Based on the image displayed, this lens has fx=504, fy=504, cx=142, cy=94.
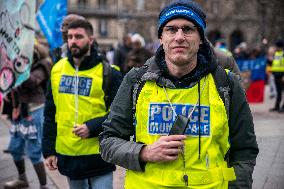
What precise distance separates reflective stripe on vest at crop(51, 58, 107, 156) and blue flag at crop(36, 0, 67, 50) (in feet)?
15.1

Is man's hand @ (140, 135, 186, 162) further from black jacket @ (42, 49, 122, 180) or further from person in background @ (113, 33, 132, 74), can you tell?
person in background @ (113, 33, 132, 74)

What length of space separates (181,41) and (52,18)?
642 centimetres

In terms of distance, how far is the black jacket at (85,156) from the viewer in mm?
3506

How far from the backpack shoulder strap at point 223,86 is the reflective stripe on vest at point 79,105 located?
145 cm

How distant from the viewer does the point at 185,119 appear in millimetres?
2102

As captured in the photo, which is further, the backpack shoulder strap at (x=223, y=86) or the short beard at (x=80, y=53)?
the short beard at (x=80, y=53)

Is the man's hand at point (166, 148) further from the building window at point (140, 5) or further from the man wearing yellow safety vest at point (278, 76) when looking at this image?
the building window at point (140, 5)

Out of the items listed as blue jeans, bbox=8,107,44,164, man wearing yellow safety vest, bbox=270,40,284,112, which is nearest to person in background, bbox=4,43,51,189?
blue jeans, bbox=8,107,44,164

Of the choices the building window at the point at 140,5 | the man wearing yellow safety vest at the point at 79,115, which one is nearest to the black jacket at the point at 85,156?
the man wearing yellow safety vest at the point at 79,115

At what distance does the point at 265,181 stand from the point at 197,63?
3.60 meters

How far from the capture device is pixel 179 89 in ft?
7.19

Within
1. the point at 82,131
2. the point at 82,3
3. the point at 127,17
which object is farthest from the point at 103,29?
the point at 82,131

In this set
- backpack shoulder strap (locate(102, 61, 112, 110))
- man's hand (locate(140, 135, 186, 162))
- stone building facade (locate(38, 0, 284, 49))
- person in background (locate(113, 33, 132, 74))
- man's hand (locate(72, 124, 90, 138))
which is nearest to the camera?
man's hand (locate(140, 135, 186, 162))

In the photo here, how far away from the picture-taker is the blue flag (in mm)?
8188
